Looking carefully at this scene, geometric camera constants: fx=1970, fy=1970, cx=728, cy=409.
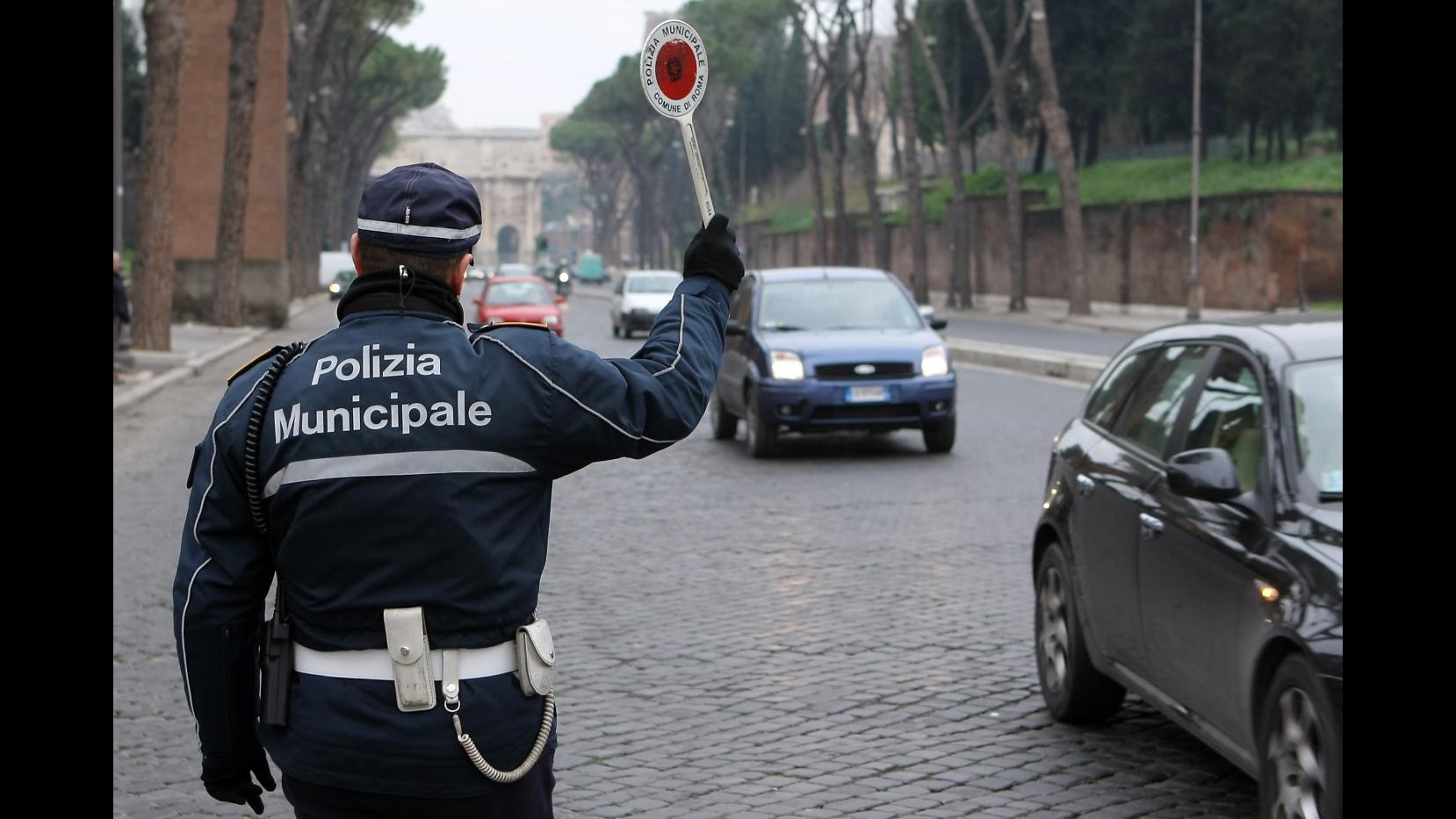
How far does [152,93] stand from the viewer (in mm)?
27469

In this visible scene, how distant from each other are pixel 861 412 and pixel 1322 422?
10872mm

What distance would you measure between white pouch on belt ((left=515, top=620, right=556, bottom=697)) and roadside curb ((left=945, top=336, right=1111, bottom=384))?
2074cm

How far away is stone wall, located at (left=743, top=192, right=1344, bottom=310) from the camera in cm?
4441

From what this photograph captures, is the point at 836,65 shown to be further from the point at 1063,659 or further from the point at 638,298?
the point at 1063,659

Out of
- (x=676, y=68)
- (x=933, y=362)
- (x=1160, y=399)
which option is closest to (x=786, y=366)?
(x=933, y=362)

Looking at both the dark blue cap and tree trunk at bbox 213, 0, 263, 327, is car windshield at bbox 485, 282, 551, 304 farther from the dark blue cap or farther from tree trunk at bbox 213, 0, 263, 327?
the dark blue cap

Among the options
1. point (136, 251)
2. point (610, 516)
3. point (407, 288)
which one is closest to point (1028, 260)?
point (136, 251)

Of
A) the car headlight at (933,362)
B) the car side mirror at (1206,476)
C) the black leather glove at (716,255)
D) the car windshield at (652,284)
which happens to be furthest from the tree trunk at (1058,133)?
the black leather glove at (716,255)

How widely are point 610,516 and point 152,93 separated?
17.0 metres

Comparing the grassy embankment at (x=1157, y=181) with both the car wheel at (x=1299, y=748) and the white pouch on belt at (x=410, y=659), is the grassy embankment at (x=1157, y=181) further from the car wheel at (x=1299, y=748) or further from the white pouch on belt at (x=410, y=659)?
the white pouch on belt at (x=410, y=659)

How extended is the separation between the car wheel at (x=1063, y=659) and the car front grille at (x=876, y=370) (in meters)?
9.11

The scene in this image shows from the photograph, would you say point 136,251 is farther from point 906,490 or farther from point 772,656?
point 772,656

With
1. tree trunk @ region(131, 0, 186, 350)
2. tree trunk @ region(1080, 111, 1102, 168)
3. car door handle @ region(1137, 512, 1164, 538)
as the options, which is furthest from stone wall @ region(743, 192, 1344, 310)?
car door handle @ region(1137, 512, 1164, 538)

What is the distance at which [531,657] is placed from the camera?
9.98 ft
